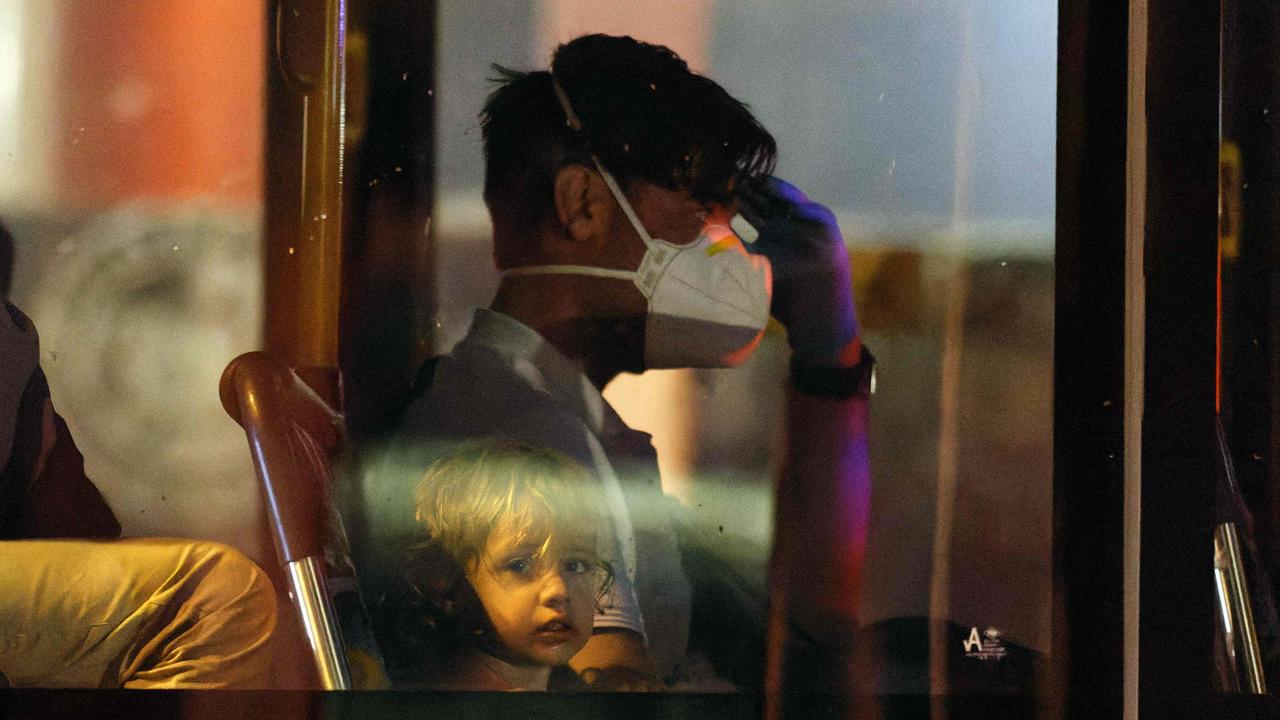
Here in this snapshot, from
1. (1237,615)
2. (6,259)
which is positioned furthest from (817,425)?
(6,259)

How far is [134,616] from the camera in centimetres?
141

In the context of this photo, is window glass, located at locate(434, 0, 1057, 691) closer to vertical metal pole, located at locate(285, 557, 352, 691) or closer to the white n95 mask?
the white n95 mask

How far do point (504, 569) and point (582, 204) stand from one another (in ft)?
1.50

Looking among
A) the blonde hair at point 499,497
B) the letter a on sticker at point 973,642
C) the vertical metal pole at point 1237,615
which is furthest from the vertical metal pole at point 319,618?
the vertical metal pole at point 1237,615

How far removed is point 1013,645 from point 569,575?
57 cm

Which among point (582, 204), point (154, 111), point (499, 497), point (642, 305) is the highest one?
point (154, 111)

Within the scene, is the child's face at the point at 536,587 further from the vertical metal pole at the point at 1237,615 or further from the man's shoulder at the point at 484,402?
the vertical metal pole at the point at 1237,615

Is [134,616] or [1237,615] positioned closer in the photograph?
[134,616]

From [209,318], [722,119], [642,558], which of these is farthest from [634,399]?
[209,318]

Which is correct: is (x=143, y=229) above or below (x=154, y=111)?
below

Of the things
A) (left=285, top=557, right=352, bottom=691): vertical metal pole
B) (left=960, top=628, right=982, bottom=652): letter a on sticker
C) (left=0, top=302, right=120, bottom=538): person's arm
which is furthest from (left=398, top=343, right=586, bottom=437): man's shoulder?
(left=960, top=628, right=982, bottom=652): letter a on sticker

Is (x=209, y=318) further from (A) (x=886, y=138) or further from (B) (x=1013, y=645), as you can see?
(B) (x=1013, y=645)

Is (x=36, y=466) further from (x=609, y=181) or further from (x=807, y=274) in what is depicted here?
(x=807, y=274)

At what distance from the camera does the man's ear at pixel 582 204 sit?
146 centimetres
